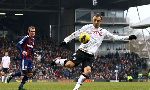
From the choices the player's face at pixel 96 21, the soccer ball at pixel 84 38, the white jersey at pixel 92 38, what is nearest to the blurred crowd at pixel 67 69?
the white jersey at pixel 92 38

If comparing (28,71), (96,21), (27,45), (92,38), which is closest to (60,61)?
(92,38)

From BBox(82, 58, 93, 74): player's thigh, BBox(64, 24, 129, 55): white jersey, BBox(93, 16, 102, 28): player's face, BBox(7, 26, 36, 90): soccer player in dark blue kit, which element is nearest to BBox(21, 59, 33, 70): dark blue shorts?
BBox(7, 26, 36, 90): soccer player in dark blue kit

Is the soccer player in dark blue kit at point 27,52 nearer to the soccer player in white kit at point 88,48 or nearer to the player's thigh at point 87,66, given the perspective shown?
the soccer player in white kit at point 88,48

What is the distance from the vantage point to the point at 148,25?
91.0 ft

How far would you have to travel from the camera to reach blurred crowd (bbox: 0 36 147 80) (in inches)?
2069

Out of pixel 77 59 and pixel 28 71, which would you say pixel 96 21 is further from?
pixel 28 71

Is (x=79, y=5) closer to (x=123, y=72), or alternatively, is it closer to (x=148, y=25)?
(x=123, y=72)

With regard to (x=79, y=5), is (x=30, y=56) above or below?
below

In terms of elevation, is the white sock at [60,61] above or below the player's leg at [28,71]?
above

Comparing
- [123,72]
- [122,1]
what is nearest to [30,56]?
[123,72]

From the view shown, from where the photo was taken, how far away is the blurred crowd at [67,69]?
52.6 metres

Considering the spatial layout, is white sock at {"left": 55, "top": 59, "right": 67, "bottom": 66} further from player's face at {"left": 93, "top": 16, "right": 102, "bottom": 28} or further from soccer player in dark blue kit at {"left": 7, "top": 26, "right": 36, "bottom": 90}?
soccer player in dark blue kit at {"left": 7, "top": 26, "right": 36, "bottom": 90}

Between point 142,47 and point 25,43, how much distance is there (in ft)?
344

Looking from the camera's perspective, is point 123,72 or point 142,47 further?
point 142,47
